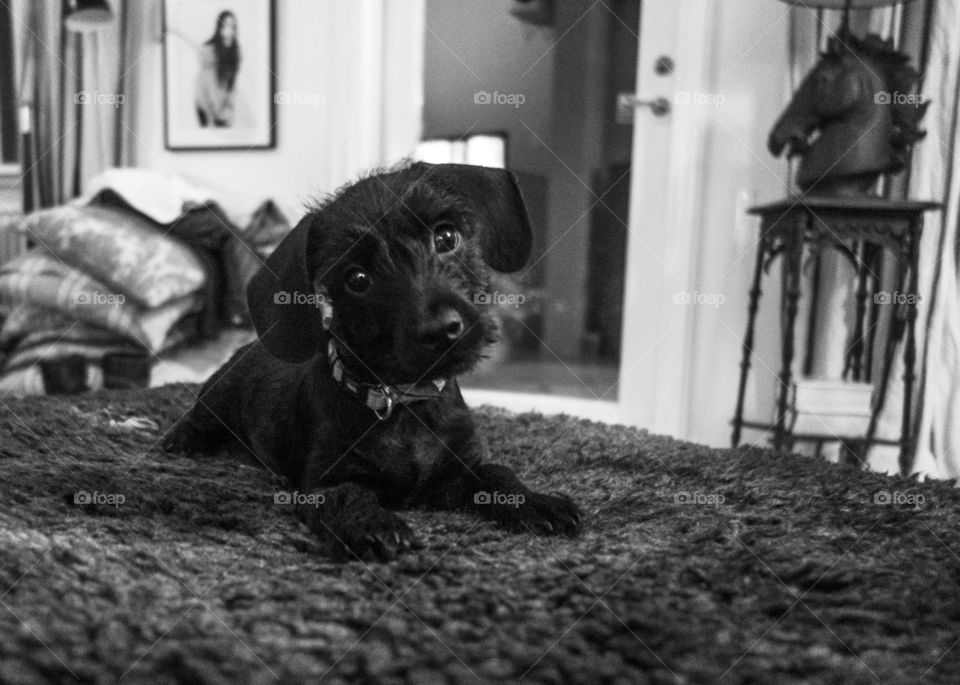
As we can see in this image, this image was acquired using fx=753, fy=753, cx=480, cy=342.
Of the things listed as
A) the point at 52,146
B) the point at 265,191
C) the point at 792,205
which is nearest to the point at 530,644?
the point at 792,205

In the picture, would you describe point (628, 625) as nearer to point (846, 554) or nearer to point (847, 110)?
point (846, 554)

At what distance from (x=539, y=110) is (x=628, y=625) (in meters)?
2.64

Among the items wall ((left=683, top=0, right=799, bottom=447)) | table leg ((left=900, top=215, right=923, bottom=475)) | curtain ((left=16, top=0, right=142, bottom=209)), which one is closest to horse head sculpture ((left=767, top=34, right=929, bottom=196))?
table leg ((left=900, top=215, right=923, bottom=475))

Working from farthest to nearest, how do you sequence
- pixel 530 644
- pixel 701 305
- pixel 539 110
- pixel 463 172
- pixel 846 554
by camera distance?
pixel 539 110 → pixel 701 305 → pixel 463 172 → pixel 846 554 → pixel 530 644

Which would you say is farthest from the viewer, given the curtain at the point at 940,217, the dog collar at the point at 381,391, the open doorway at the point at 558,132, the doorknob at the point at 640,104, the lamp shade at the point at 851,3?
the open doorway at the point at 558,132

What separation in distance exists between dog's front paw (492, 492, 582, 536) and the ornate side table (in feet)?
3.64

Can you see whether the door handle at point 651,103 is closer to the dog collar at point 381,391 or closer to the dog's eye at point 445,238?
the dog's eye at point 445,238

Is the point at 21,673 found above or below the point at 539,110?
below

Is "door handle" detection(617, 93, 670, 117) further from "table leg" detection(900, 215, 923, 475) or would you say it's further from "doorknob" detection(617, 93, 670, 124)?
"table leg" detection(900, 215, 923, 475)

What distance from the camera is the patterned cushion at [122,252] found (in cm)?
280

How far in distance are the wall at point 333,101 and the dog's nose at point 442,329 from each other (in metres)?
2.19

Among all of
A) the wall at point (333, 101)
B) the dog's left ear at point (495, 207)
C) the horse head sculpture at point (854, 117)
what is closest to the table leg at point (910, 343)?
the horse head sculpture at point (854, 117)

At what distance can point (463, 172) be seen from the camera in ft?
4.63

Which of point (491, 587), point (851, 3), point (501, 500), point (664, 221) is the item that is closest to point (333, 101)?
point (664, 221)
